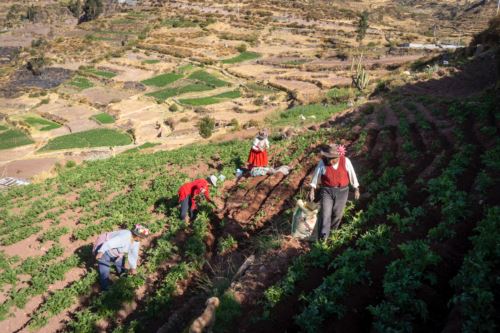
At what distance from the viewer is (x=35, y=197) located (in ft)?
57.2

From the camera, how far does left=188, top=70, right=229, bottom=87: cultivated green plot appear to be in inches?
2014

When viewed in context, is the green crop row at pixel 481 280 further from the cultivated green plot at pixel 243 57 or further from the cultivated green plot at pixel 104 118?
the cultivated green plot at pixel 243 57

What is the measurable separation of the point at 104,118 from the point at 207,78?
16.1m

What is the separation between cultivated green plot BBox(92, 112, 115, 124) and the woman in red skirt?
3089 cm

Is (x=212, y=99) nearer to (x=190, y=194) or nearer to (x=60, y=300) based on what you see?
(x=190, y=194)

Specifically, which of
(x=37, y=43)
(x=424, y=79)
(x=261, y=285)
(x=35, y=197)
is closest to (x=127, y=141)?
(x=35, y=197)

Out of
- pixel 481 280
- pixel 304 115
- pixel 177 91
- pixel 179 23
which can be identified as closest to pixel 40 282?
pixel 481 280

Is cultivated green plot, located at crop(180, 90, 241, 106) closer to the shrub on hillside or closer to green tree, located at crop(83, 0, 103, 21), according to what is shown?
the shrub on hillside

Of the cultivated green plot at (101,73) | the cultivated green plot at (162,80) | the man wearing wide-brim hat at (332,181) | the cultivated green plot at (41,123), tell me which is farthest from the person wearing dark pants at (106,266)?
the cultivated green plot at (101,73)

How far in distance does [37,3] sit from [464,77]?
415ft

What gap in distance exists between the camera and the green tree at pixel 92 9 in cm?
9239

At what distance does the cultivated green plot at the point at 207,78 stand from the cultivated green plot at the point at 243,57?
6492mm

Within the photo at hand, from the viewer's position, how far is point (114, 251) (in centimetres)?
930

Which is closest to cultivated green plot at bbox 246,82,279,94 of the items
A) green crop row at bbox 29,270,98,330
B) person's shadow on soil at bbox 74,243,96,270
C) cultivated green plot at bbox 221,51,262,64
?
cultivated green plot at bbox 221,51,262,64
